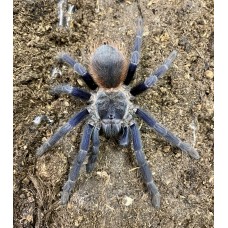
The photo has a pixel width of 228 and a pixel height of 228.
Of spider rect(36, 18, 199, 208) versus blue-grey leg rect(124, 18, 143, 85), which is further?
blue-grey leg rect(124, 18, 143, 85)

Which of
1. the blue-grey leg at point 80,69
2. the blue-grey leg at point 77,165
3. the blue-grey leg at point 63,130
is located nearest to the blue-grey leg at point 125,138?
the blue-grey leg at point 77,165

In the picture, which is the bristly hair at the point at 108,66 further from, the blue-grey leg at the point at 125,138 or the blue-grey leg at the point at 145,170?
the blue-grey leg at the point at 145,170

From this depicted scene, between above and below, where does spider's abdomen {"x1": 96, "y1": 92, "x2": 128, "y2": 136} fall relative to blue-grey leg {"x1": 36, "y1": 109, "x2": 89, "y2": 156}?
above

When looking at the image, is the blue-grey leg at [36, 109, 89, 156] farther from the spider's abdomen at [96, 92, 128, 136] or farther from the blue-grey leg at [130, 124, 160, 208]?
the blue-grey leg at [130, 124, 160, 208]

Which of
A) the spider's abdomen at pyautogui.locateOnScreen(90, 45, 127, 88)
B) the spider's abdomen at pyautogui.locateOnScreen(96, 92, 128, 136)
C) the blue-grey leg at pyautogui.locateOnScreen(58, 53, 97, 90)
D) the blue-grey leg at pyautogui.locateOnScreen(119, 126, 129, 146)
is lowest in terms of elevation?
Answer: the blue-grey leg at pyautogui.locateOnScreen(119, 126, 129, 146)

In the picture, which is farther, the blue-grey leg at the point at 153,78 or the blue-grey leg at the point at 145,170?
the blue-grey leg at the point at 153,78

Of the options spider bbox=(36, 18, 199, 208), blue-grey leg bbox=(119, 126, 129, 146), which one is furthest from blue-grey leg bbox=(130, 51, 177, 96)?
blue-grey leg bbox=(119, 126, 129, 146)

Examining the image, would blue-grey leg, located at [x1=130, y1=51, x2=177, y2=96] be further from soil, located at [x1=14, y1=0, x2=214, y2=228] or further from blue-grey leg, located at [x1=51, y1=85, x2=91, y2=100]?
blue-grey leg, located at [x1=51, y1=85, x2=91, y2=100]
